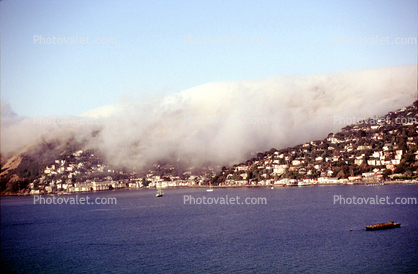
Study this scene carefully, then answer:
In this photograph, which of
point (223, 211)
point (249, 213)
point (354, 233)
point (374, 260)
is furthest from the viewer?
point (223, 211)

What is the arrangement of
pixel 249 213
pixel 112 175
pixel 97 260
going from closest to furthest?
pixel 97 260 → pixel 249 213 → pixel 112 175

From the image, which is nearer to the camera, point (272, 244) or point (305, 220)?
point (272, 244)

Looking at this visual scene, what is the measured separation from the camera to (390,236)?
34469mm

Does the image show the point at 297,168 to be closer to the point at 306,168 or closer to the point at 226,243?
the point at 306,168

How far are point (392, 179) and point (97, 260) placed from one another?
77.0 meters

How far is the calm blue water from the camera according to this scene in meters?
28.6

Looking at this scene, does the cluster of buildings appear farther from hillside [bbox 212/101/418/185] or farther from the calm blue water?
the calm blue water

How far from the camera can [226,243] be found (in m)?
35.7

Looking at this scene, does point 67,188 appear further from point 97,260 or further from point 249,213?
point 97,260

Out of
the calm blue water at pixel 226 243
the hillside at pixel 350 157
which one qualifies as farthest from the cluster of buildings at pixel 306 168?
the calm blue water at pixel 226 243

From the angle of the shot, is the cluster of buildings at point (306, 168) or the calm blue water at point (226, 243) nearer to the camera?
the calm blue water at point (226, 243)

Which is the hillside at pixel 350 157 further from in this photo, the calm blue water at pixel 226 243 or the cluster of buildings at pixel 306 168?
the calm blue water at pixel 226 243

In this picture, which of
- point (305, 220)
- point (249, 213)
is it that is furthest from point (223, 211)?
point (305, 220)

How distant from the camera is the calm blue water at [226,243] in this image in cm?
2859
